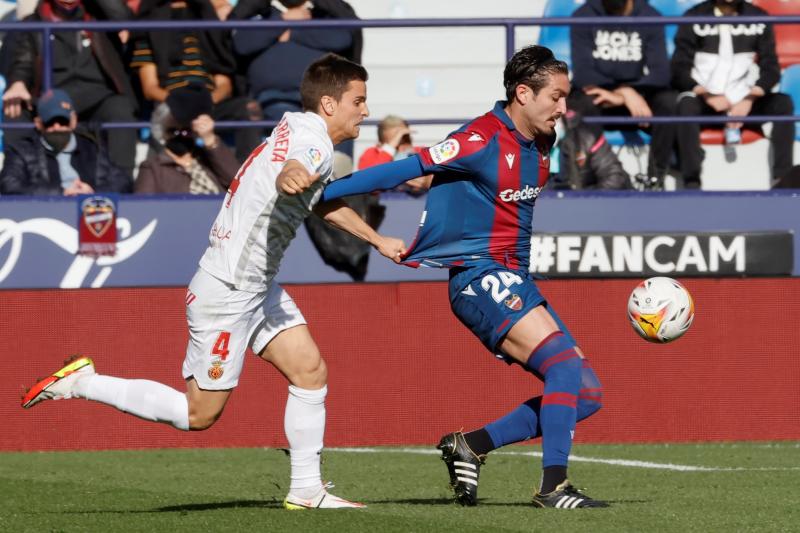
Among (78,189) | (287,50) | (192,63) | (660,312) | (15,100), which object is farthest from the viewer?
(287,50)

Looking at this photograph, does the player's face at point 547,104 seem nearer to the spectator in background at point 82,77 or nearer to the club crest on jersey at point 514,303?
the club crest on jersey at point 514,303

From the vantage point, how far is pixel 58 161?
11.2 m

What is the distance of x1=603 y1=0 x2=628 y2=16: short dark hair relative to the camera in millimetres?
12359

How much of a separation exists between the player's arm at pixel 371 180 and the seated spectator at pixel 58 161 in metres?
4.99

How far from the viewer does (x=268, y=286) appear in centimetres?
661

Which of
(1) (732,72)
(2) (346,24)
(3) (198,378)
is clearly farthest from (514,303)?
(1) (732,72)

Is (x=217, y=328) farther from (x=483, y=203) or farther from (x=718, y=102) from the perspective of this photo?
(x=718, y=102)

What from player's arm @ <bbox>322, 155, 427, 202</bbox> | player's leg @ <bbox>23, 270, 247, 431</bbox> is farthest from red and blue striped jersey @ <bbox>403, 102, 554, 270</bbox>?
player's leg @ <bbox>23, 270, 247, 431</bbox>

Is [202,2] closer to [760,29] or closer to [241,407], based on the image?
[241,407]

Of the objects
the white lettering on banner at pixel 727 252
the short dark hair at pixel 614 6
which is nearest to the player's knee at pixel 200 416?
the white lettering on banner at pixel 727 252

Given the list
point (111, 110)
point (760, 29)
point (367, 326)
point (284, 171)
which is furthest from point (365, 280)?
point (284, 171)

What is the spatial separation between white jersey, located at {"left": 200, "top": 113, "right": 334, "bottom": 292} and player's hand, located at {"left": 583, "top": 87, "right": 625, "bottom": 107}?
231 inches

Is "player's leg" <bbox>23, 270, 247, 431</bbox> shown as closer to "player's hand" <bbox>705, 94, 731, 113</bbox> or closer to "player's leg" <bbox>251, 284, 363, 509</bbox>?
"player's leg" <bbox>251, 284, 363, 509</bbox>

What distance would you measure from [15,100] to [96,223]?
1.36 metres
